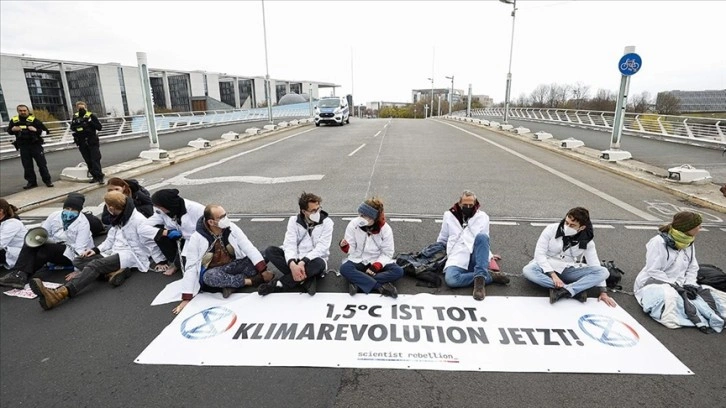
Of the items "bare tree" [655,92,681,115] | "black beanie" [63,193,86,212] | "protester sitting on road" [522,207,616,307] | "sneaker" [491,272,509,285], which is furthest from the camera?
"bare tree" [655,92,681,115]

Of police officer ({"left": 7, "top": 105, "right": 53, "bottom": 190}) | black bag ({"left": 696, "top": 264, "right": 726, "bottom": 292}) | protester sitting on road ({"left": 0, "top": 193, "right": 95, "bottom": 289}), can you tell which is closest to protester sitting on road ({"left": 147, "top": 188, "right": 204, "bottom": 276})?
protester sitting on road ({"left": 0, "top": 193, "right": 95, "bottom": 289})

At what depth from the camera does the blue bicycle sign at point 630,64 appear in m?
11.4

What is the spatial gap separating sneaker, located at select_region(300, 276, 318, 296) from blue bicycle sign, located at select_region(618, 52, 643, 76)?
39.1 ft

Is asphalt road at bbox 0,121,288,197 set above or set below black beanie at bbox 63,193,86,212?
below

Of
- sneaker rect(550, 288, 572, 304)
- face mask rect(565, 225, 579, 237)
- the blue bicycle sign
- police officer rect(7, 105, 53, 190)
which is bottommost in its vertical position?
sneaker rect(550, 288, 572, 304)

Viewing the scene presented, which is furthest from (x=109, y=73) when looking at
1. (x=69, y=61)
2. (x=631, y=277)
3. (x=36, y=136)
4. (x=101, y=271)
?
(x=631, y=277)

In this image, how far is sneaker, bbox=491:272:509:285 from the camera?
483cm

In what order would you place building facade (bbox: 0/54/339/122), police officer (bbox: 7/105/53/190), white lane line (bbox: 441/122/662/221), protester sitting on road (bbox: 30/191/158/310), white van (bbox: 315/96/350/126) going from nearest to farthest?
protester sitting on road (bbox: 30/191/158/310) < white lane line (bbox: 441/122/662/221) < police officer (bbox: 7/105/53/190) < white van (bbox: 315/96/350/126) < building facade (bbox: 0/54/339/122)

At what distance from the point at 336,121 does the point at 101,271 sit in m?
28.0

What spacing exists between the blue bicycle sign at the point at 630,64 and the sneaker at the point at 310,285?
11.9 metres

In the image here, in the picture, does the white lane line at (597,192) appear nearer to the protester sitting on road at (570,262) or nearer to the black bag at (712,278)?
the black bag at (712,278)

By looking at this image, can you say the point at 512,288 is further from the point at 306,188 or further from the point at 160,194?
the point at 306,188

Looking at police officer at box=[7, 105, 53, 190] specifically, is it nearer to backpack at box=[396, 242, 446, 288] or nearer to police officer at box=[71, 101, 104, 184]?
police officer at box=[71, 101, 104, 184]

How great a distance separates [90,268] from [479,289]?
16.0ft
